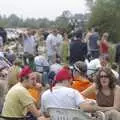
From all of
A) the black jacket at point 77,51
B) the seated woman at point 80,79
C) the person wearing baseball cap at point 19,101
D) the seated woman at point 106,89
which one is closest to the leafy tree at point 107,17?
the black jacket at point 77,51

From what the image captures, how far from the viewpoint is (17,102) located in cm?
785

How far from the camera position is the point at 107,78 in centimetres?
785

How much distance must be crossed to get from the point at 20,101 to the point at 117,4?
141ft

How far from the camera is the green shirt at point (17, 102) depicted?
25.5 feet

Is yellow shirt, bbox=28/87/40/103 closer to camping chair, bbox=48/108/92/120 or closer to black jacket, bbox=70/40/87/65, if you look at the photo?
camping chair, bbox=48/108/92/120

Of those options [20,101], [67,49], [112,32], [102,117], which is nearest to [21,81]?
[20,101]

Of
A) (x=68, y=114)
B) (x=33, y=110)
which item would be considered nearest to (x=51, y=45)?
(x=33, y=110)

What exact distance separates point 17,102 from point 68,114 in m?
1.38

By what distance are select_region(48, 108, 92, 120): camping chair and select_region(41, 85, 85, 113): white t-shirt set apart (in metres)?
0.34

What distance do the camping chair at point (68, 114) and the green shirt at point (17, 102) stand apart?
0.95 m

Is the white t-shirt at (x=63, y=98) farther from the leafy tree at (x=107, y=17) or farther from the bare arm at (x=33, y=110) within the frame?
the leafy tree at (x=107, y=17)

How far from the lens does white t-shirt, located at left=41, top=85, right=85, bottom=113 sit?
7.14 m

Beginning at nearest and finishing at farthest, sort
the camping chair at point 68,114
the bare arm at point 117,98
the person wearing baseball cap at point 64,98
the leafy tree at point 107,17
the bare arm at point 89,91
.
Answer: the camping chair at point 68,114 → the person wearing baseball cap at point 64,98 → the bare arm at point 117,98 → the bare arm at point 89,91 → the leafy tree at point 107,17

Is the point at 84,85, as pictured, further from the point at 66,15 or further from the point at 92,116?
the point at 66,15
